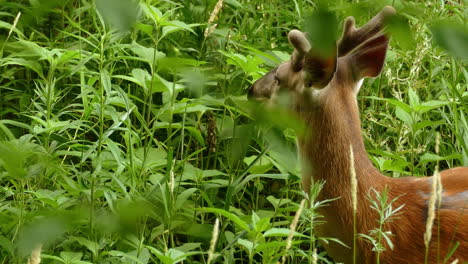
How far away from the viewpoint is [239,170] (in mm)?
3744

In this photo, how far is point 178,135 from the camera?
4.02 metres

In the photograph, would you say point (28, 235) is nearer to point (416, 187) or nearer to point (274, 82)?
point (416, 187)

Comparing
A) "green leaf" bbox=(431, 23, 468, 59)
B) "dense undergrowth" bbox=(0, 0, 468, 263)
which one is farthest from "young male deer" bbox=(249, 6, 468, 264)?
"green leaf" bbox=(431, 23, 468, 59)

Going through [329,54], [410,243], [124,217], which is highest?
[329,54]

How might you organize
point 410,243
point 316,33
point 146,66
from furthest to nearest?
point 146,66, point 410,243, point 316,33

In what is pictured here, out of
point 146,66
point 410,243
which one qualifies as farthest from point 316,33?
point 146,66

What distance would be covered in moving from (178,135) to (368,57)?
107 cm

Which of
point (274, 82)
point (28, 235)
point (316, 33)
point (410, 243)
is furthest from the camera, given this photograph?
point (274, 82)

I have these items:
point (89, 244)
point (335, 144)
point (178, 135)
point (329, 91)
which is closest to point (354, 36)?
point (329, 91)

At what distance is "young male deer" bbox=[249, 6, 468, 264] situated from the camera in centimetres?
289

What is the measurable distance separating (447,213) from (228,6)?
1969 millimetres

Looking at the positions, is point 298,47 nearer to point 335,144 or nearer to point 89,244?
point 335,144

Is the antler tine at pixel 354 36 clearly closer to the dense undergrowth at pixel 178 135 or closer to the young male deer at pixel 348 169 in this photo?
the young male deer at pixel 348 169

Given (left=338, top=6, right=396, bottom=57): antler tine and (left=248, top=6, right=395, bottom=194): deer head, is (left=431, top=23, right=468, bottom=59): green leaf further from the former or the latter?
(left=338, top=6, right=396, bottom=57): antler tine
